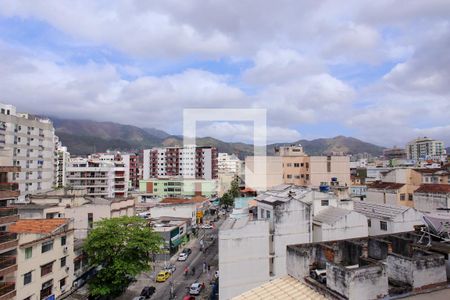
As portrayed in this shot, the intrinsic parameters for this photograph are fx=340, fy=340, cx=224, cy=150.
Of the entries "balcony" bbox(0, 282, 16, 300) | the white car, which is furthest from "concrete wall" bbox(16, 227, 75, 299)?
the white car

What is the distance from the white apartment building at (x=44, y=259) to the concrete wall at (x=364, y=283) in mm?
21263

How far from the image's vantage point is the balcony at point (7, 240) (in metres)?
20.1

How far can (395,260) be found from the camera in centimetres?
889

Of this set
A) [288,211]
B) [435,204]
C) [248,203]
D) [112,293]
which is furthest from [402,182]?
[112,293]

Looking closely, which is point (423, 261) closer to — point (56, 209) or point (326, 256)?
point (326, 256)

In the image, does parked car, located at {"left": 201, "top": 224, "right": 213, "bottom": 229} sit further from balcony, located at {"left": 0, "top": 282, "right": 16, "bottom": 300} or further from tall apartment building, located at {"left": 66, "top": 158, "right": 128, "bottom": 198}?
balcony, located at {"left": 0, "top": 282, "right": 16, "bottom": 300}

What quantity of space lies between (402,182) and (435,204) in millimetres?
7640

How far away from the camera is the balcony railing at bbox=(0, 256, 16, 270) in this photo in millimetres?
20172

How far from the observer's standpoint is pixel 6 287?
804 inches

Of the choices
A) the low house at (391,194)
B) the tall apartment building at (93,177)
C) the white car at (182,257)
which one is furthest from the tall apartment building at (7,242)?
the tall apartment building at (93,177)

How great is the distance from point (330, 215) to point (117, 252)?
16.6 m

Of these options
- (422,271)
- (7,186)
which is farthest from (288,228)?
(7,186)

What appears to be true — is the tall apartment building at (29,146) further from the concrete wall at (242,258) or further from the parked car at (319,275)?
the parked car at (319,275)

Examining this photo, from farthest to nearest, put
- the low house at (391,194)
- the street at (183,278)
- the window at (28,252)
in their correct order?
the low house at (391,194)
the street at (183,278)
the window at (28,252)
